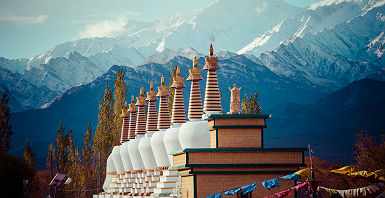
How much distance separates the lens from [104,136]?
183 ft

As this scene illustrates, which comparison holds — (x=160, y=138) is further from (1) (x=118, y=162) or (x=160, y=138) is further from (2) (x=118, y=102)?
(2) (x=118, y=102)

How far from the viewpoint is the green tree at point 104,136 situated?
55.8 metres

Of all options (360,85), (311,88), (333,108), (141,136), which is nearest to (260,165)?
(141,136)

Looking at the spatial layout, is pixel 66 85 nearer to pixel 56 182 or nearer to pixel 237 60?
pixel 237 60

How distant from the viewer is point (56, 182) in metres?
30.8

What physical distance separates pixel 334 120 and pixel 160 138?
12245 centimetres

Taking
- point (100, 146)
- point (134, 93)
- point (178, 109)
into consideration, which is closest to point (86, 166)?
point (100, 146)

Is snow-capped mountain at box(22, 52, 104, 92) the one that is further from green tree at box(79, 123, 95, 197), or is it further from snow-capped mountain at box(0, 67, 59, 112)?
green tree at box(79, 123, 95, 197)

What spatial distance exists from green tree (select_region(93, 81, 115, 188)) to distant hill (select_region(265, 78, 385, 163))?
7599 centimetres

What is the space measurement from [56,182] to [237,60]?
149090 millimetres

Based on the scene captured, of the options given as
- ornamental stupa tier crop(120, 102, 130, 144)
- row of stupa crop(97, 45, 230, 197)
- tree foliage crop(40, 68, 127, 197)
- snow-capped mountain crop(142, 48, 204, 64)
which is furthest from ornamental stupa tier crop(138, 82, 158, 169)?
snow-capped mountain crop(142, 48, 204, 64)

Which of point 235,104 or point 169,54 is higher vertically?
point 169,54

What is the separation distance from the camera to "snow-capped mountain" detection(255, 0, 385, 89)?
183000 mm

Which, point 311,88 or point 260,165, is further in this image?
point 311,88
